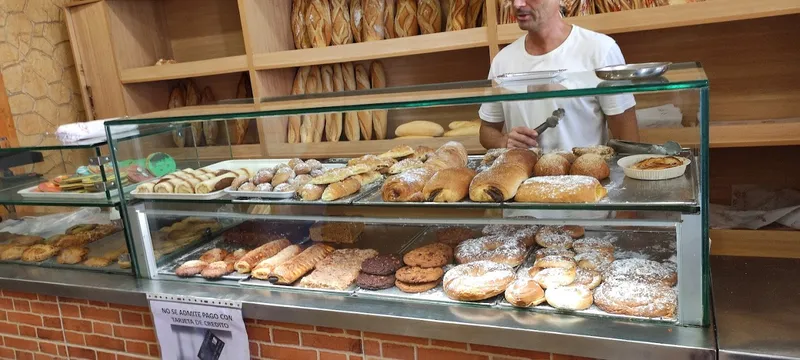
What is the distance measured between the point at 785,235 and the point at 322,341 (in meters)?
2.29

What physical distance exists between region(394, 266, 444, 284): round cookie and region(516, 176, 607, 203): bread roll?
1.07 ft

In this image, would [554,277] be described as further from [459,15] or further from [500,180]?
[459,15]

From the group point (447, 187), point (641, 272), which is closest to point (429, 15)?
point (447, 187)

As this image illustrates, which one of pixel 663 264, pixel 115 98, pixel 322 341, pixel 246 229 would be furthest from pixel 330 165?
pixel 115 98

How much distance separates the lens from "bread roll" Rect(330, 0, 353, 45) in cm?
347

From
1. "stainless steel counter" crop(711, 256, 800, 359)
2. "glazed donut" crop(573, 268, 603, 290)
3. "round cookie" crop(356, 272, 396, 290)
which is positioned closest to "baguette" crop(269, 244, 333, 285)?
"round cookie" crop(356, 272, 396, 290)

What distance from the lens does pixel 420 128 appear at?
6.63 ft

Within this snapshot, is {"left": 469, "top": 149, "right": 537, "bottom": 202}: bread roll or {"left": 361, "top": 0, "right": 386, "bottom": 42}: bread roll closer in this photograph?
{"left": 469, "top": 149, "right": 537, "bottom": 202}: bread roll

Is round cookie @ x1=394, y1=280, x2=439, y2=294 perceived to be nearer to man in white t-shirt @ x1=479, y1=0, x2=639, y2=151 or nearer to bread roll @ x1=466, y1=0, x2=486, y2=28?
man in white t-shirt @ x1=479, y1=0, x2=639, y2=151

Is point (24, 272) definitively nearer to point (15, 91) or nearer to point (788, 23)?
point (15, 91)

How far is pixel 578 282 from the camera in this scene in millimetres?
1479

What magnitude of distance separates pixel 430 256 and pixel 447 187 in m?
0.26

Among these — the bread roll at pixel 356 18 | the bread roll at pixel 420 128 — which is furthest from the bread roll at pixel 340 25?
the bread roll at pixel 420 128

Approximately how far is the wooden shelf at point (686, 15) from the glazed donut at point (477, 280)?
168 centimetres
